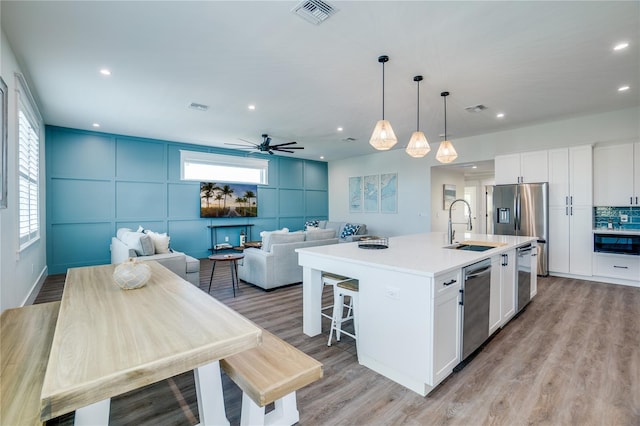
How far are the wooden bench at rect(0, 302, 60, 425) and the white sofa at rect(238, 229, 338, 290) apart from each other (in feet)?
8.63

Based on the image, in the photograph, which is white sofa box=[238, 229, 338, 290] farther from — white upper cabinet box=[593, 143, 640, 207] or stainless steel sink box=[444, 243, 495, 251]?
white upper cabinet box=[593, 143, 640, 207]

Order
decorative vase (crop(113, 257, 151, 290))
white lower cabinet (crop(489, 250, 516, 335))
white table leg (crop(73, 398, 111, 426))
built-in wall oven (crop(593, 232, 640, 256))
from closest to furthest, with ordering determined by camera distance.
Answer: white table leg (crop(73, 398, 111, 426)), decorative vase (crop(113, 257, 151, 290)), white lower cabinet (crop(489, 250, 516, 335)), built-in wall oven (crop(593, 232, 640, 256))

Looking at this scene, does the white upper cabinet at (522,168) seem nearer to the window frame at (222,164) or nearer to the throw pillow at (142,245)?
the window frame at (222,164)

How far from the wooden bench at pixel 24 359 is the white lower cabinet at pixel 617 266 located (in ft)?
22.4

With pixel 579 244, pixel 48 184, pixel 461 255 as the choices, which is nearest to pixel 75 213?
pixel 48 184

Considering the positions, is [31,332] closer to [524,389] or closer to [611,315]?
[524,389]

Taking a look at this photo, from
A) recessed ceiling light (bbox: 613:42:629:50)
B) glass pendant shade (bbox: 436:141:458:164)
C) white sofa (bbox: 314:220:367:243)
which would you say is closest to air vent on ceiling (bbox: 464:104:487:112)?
glass pendant shade (bbox: 436:141:458:164)

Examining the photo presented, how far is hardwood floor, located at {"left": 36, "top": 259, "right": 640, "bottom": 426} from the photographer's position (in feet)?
5.96

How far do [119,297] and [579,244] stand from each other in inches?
260

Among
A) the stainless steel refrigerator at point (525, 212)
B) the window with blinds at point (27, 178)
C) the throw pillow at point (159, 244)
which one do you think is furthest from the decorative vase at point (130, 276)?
the stainless steel refrigerator at point (525, 212)

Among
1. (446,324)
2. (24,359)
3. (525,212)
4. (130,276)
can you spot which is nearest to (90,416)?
(24,359)

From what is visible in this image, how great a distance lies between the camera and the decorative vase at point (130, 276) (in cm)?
178

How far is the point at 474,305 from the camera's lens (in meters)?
2.37

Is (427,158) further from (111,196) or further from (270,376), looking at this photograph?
(111,196)
